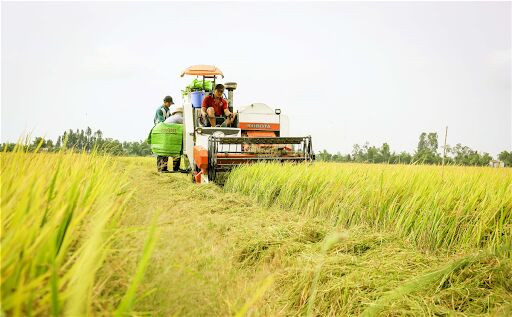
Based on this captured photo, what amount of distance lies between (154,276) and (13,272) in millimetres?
680

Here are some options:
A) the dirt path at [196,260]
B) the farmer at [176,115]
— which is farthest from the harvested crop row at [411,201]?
the farmer at [176,115]

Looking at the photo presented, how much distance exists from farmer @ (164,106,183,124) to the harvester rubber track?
2213mm

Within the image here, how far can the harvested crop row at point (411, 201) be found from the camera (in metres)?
4.06

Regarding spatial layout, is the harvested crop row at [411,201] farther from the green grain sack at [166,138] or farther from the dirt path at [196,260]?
the green grain sack at [166,138]

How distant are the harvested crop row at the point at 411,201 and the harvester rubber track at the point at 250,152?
5.70 ft

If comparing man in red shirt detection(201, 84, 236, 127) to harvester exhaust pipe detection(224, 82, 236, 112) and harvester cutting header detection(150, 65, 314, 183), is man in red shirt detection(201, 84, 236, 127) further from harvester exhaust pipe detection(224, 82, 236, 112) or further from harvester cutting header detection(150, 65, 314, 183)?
harvester exhaust pipe detection(224, 82, 236, 112)

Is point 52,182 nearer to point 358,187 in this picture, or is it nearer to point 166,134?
point 358,187

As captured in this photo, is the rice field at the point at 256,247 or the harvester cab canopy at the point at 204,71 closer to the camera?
the rice field at the point at 256,247

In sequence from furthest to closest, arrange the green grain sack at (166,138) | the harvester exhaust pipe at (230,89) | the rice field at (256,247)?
the harvester exhaust pipe at (230,89)
the green grain sack at (166,138)
the rice field at (256,247)

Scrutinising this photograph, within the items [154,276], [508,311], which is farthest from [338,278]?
[154,276]

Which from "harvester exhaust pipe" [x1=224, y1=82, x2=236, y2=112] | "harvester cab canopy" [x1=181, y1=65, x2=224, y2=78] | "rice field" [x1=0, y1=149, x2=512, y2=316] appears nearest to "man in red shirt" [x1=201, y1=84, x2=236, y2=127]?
"harvester exhaust pipe" [x1=224, y1=82, x2=236, y2=112]

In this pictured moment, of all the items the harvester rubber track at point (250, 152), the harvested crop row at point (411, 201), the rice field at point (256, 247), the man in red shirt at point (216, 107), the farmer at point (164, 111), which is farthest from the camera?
the farmer at point (164, 111)

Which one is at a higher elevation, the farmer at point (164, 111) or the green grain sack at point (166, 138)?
the farmer at point (164, 111)

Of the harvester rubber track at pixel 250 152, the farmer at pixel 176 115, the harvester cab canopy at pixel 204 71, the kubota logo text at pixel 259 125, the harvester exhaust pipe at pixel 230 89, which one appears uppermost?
the harvester cab canopy at pixel 204 71
